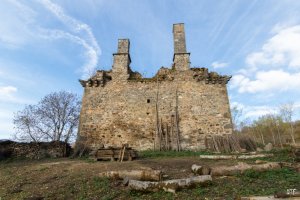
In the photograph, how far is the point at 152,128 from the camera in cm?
1445

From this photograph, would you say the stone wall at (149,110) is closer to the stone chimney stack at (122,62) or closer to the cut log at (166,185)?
the stone chimney stack at (122,62)

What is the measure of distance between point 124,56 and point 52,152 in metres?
8.22

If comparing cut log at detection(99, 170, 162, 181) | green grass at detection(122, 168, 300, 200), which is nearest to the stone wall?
cut log at detection(99, 170, 162, 181)

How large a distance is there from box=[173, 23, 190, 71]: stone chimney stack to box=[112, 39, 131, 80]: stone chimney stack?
11.6ft

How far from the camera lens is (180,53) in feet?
52.6

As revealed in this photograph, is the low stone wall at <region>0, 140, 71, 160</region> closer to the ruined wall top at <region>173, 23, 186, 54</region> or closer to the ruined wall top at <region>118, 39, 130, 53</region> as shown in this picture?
the ruined wall top at <region>118, 39, 130, 53</region>

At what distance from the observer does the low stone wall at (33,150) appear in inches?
556

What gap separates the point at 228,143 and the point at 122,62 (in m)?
9.10

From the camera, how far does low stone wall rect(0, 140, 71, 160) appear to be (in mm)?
14133

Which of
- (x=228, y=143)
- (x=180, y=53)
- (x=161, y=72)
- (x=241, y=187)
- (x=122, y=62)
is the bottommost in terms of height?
(x=241, y=187)

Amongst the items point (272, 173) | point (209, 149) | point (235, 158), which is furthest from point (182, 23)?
point (272, 173)

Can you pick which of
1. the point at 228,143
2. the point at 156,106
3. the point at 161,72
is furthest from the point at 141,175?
the point at 161,72

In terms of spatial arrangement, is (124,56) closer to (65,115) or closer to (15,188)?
(15,188)

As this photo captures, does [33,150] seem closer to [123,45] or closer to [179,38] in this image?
[123,45]
